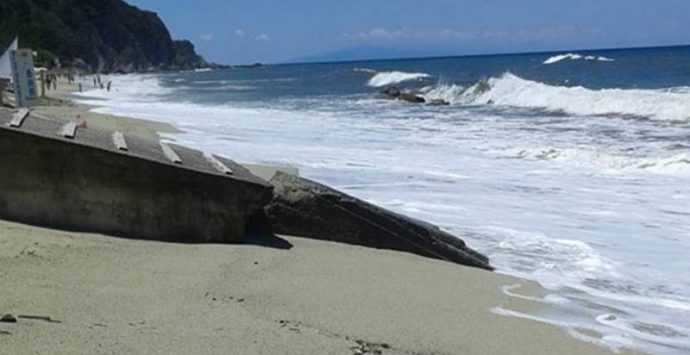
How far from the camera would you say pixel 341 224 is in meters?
7.50

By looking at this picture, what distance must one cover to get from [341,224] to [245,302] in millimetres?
2544

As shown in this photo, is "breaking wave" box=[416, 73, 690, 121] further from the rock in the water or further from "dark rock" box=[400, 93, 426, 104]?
the rock in the water

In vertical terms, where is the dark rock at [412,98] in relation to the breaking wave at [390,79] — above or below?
above

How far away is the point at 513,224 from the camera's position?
372 inches

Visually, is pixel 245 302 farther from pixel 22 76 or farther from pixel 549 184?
pixel 22 76

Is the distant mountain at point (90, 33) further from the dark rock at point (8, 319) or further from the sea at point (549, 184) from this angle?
the dark rock at point (8, 319)

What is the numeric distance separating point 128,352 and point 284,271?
2.36 m

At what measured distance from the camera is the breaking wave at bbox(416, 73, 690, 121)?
28.1 meters

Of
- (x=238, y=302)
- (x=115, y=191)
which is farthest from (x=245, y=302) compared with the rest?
(x=115, y=191)

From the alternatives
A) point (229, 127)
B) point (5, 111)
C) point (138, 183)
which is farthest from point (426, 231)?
point (229, 127)

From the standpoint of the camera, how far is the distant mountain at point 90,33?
401 feet

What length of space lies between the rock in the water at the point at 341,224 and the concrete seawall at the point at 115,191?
765 millimetres

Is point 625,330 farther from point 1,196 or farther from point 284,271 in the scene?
point 1,196

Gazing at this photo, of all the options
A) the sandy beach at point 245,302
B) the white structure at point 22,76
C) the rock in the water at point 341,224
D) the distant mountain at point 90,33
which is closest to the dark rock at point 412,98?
the white structure at point 22,76
